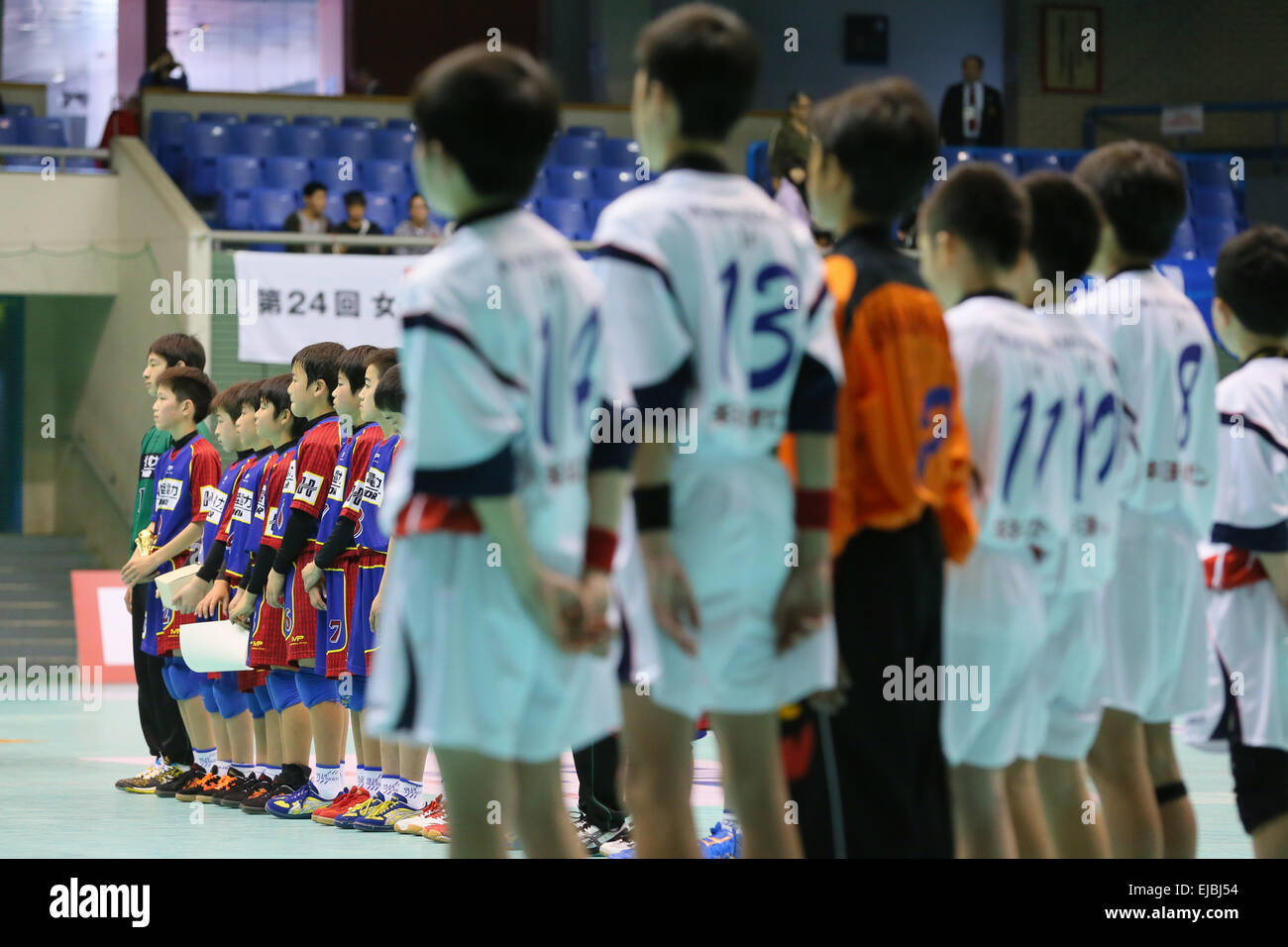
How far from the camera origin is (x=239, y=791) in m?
7.02

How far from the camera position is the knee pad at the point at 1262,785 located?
13.0 feet

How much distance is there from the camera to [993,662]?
3.28 m

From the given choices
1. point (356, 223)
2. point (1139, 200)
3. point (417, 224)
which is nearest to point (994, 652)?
point (1139, 200)

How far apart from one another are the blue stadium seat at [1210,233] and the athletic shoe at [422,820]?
40.0 feet

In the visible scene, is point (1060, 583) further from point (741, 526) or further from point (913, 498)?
point (741, 526)

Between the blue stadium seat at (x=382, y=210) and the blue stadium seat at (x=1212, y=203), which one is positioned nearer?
the blue stadium seat at (x=382, y=210)

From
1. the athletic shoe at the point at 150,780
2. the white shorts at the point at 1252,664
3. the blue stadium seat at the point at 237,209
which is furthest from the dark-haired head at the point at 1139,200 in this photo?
the blue stadium seat at the point at 237,209

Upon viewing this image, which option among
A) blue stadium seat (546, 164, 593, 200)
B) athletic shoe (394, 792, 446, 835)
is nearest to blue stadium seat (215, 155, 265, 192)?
blue stadium seat (546, 164, 593, 200)

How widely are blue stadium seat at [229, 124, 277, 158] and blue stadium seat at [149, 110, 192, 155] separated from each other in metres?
0.48

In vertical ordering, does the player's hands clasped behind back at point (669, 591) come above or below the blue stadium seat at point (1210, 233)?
below

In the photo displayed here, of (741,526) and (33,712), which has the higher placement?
(741,526)

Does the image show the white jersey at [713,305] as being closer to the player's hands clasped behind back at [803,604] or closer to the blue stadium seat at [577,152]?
the player's hands clasped behind back at [803,604]

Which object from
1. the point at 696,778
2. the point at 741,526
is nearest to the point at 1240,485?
the point at 741,526
